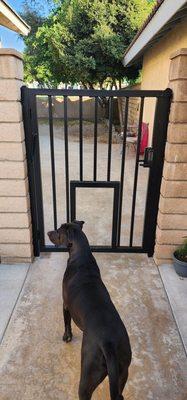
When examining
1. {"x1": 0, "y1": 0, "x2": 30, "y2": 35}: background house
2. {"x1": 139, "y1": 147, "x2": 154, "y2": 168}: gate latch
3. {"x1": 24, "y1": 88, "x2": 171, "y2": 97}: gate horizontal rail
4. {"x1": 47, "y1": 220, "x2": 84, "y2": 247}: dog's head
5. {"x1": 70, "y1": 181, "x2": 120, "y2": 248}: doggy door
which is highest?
{"x1": 0, "y1": 0, "x2": 30, "y2": 35}: background house

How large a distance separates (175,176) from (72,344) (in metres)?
2.08

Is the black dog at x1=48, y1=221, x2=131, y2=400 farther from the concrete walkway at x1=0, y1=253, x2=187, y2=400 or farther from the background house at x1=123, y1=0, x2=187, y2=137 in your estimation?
the background house at x1=123, y1=0, x2=187, y2=137

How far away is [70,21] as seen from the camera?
41.3 ft

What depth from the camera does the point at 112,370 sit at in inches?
60.8

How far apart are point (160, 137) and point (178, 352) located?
2220 mm

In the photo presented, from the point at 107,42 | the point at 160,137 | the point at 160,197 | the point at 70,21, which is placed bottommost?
the point at 160,197

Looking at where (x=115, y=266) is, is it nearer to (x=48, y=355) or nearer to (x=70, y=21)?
(x=48, y=355)

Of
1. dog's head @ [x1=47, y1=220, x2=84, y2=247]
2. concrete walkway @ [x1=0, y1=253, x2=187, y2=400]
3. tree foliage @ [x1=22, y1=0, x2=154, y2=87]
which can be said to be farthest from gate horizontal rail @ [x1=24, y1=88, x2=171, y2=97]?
tree foliage @ [x1=22, y1=0, x2=154, y2=87]

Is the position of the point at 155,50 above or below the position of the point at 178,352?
above

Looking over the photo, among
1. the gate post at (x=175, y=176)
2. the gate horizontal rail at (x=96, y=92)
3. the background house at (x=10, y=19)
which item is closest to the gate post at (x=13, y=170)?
the gate horizontal rail at (x=96, y=92)

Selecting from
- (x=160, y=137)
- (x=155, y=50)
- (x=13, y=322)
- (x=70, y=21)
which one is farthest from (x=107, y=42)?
(x=13, y=322)

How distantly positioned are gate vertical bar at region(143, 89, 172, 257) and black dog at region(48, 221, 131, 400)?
1.54m

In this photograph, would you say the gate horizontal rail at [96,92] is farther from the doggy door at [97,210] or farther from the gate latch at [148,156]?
the doggy door at [97,210]

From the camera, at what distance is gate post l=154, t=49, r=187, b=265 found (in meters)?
2.96
